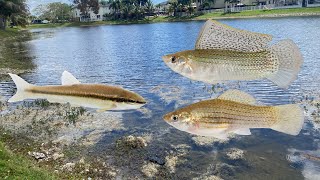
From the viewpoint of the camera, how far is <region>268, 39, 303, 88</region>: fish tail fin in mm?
1697

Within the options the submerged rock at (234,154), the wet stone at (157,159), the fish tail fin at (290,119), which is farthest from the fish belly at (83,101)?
the submerged rock at (234,154)

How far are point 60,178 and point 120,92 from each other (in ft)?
56.5

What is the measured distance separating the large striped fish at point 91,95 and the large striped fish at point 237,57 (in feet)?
1.33

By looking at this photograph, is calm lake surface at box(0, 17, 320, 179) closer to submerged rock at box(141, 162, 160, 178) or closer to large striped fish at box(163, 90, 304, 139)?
submerged rock at box(141, 162, 160, 178)

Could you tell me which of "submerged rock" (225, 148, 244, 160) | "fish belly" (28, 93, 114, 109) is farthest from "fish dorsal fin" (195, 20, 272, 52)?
"submerged rock" (225, 148, 244, 160)

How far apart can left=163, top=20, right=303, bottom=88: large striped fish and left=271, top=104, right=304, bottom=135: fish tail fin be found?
235 millimetres

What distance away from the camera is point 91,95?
2150 mm

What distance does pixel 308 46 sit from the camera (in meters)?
51.2

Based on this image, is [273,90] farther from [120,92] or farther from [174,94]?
[120,92]

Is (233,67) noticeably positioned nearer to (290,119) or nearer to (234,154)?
(290,119)

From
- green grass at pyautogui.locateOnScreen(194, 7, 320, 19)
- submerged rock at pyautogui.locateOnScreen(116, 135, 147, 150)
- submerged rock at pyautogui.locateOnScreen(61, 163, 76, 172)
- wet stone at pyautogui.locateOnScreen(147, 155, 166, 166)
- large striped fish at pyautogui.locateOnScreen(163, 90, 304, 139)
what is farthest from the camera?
green grass at pyautogui.locateOnScreen(194, 7, 320, 19)

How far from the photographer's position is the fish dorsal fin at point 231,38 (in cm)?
177

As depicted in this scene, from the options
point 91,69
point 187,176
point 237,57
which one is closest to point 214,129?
point 237,57

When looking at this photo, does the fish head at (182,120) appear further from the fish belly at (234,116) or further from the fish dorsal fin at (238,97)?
the fish dorsal fin at (238,97)
